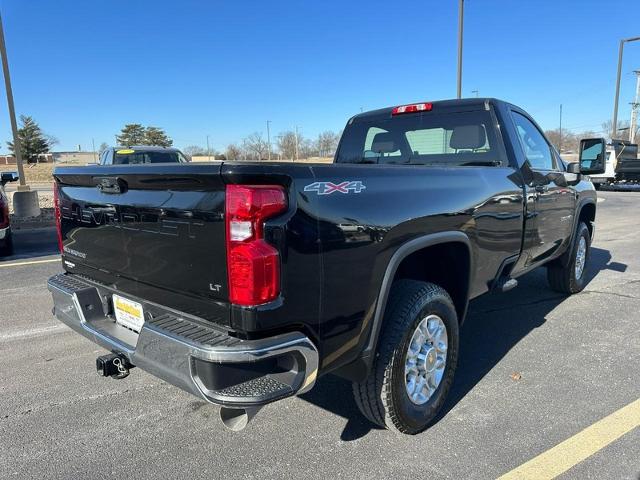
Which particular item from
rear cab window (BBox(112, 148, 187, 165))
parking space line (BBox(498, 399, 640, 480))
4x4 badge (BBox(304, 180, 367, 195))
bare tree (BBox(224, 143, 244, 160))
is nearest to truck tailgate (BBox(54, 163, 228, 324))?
4x4 badge (BBox(304, 180, 367, 195))

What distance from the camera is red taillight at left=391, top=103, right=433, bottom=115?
4.25 meters

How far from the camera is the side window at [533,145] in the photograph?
416 cm

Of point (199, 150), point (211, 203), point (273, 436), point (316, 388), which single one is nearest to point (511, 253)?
point (316, 388)

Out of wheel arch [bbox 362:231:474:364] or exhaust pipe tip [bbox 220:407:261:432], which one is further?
wheel arch [bbox 362:231:474:364]

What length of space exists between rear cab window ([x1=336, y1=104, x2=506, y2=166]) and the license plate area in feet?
8.81

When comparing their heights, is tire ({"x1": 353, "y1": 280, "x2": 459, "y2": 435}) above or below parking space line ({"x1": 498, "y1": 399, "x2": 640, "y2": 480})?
above

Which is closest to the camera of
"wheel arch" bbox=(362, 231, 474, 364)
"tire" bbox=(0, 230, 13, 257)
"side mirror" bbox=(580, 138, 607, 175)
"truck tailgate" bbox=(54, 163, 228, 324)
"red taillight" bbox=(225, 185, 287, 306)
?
"red taillight" bbox=(225, 185, 287, 306)

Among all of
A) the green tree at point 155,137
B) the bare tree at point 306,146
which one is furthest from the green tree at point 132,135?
the bare tree at point 306,146

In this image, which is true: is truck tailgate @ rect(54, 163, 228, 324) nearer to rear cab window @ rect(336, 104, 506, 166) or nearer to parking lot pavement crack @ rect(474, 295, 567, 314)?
rear cab window @ rect(336, 104, 506, 166)

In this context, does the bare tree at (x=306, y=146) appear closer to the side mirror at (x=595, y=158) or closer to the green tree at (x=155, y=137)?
the green tree at (x=155, y=137)

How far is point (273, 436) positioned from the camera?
2.76 metres

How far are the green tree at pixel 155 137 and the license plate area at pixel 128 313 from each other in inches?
3050

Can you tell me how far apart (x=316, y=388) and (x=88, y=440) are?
1.43 m

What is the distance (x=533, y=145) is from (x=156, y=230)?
351 centimetres
